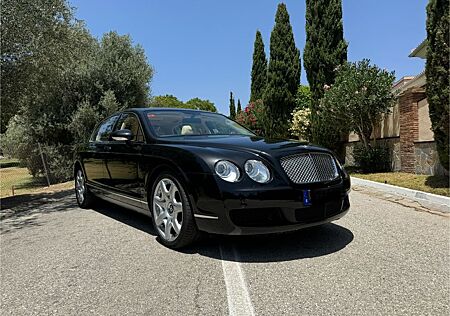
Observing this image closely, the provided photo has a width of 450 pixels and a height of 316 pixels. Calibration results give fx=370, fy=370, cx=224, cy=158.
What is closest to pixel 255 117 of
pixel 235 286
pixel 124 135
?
pixel 124 135

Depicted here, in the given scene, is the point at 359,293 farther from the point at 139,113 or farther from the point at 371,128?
the point at 371,128

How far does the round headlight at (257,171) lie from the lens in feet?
11.0

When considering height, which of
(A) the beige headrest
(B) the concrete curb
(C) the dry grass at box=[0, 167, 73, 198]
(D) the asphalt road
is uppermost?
(A) the beige headrest

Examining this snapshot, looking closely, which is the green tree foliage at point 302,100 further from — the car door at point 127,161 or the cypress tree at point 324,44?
the car door at point 127,161

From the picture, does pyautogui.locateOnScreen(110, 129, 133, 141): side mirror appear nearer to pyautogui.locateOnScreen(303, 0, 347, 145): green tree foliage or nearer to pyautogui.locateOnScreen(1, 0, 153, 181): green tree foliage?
pyautogui.locateOnScreen(1, 0, 153, 181): green tree foliage

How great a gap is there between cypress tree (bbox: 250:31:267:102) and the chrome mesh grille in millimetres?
26205

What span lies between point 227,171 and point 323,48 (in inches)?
446

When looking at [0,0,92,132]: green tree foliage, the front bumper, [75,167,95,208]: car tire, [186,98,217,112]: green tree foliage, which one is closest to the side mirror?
the front bumper

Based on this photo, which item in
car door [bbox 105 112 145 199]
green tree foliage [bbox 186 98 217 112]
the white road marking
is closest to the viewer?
the white road marking

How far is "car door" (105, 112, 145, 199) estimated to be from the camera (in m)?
4.50

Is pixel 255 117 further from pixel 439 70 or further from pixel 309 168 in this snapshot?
pixel 309 168

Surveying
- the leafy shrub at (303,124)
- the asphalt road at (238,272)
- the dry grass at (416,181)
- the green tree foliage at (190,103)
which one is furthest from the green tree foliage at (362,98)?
the green tree foliage at (190,103)

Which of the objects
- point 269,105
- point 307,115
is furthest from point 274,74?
point 307,115

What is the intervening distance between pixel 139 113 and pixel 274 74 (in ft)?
48.1
